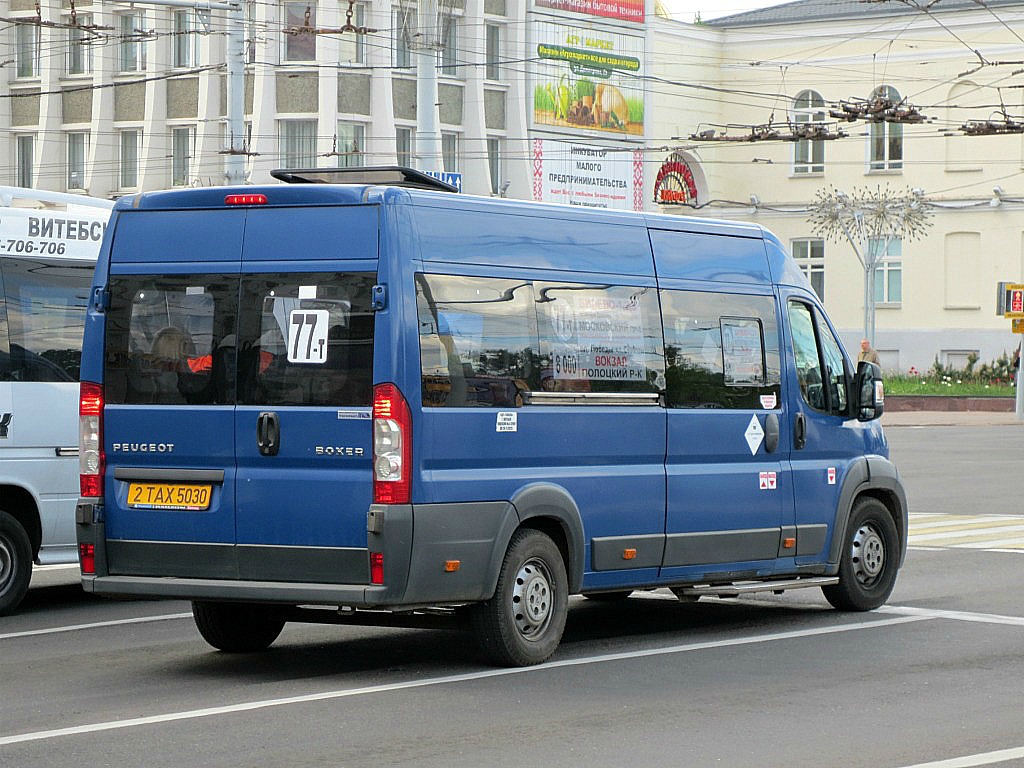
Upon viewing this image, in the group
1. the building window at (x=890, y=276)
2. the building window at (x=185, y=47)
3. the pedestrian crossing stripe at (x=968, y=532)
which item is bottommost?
the pedestrian crossing stripe at (x=968, y=532)

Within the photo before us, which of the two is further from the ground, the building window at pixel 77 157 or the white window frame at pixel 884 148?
the white window frame at pixel 884 148

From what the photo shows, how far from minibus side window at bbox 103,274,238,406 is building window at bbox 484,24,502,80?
46953 millimetres

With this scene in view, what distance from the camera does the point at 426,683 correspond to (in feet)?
31.2

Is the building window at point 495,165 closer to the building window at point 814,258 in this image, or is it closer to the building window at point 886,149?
the building window at point 814,258

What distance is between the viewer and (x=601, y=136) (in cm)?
6191

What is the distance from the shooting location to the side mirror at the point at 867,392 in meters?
12.2

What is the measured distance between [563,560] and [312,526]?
5.13 feet

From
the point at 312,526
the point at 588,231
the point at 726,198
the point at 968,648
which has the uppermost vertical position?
the point at 726,198

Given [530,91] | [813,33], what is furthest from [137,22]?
[813,33]

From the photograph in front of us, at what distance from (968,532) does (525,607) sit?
9363 mm

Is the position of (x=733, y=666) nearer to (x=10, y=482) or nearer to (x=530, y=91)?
(x=10, y=482)

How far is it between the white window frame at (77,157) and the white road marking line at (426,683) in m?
45.0

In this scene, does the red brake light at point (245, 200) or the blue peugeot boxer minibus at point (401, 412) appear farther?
the red brake light at point (245, 200)

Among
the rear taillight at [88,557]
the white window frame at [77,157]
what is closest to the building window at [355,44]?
the white window frame at [77,157]
